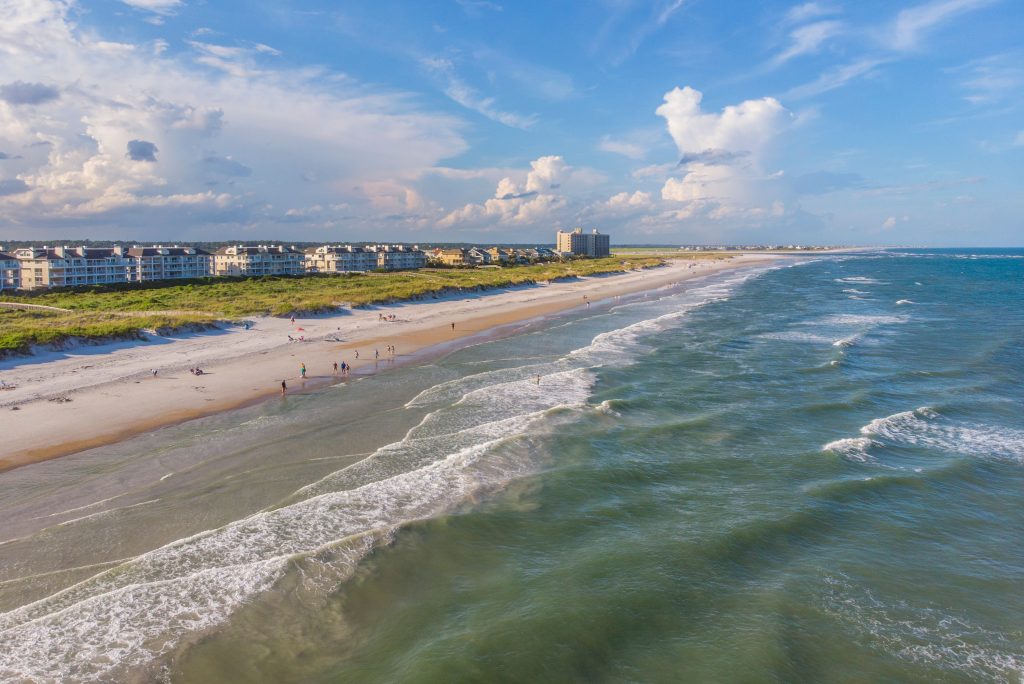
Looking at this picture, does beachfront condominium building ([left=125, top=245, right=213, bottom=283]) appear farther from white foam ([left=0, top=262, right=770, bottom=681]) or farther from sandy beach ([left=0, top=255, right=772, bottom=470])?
white foam ([left=0, top=262, right=770, bottom=681])

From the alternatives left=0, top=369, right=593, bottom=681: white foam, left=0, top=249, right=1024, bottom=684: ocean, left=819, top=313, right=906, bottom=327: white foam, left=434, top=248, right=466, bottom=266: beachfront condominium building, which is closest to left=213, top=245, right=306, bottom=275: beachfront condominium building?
left=434, top=248, right=466, bottom=266: beachfront condominium building

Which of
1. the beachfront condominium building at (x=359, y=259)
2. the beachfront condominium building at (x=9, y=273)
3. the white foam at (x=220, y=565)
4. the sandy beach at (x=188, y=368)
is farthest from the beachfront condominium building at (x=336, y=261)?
the white foam at (x=220, y=565)

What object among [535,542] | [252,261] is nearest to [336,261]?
[252,261]

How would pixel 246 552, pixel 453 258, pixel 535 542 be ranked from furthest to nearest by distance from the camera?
pixel 453 258 → pixel 535 542 → pixel 246 552

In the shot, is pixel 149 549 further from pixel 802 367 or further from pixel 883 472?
pixel 802 367

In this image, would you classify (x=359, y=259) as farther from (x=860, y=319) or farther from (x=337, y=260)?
(x=860, y=319)
